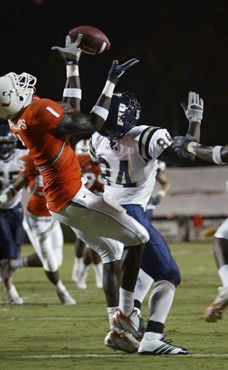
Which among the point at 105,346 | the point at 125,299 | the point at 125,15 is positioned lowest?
the point at 125,15

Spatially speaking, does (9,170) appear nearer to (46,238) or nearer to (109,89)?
(46,238)

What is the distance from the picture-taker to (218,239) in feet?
20.9

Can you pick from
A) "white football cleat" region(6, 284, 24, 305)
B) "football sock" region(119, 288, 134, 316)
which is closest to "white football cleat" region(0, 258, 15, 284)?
"white football cleat" region(6, 284, 24, 305)

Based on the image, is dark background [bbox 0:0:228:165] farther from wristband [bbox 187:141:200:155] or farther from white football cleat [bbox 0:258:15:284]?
wristband [bbox 187:141:200:155]

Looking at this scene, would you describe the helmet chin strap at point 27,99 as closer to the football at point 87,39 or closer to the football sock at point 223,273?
the football at point 87,39

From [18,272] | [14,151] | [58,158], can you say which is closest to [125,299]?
[58,158]

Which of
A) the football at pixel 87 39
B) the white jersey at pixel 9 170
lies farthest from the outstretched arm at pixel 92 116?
the white jersey at pixel 9 170

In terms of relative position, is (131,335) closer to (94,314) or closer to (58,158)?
(58,158)

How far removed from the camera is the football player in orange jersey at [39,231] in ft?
31.4

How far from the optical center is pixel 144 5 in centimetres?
2595

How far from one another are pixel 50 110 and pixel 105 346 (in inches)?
67.5

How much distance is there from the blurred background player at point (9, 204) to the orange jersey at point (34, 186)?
0.70 ft

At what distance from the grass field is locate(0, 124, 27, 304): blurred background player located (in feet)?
1.98

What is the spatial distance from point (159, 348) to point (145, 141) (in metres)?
1.35
